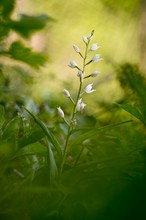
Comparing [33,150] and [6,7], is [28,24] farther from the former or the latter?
[33,150]

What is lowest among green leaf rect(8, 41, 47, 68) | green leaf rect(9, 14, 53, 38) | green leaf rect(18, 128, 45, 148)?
green leaf rect(18, 128, 45, 148)

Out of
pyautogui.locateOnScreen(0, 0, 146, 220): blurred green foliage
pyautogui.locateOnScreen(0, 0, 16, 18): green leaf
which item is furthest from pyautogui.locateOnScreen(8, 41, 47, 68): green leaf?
pyautogui.locateOnScreen(0, 0, 146, 220): blurred green foliage

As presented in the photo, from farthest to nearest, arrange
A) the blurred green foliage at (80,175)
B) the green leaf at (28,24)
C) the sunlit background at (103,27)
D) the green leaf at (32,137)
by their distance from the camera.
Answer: the sunlit background at (103,27) < the green leaf at (28,24) < the green leaf at (32,137) < the blurred green foliage at (80,175)

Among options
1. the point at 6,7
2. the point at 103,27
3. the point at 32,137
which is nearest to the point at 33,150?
the point at 32,137

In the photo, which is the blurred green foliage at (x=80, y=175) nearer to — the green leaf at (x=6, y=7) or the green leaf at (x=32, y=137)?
the green leaf at (x=32, y=137)

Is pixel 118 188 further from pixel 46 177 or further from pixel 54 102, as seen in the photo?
pixel 54 102

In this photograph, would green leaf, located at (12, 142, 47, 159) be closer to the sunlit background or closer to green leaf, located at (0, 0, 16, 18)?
green leaf, located at (0, 0, 16, 18)

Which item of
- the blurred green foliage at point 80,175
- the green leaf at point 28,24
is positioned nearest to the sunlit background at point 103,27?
the green leaf at point 28,24

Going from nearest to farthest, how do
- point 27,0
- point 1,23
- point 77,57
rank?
1. point 1,23
2. point 27,0
3. point 77,57

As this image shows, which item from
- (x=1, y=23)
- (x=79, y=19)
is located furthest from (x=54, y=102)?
(x=79, y=19)
